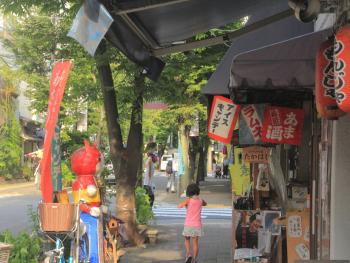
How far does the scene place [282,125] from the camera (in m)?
6.68

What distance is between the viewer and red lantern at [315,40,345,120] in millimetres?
3756

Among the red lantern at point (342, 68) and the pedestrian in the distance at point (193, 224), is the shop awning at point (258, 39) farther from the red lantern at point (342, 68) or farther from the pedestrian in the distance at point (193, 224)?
the red lantern at point (342, 68)

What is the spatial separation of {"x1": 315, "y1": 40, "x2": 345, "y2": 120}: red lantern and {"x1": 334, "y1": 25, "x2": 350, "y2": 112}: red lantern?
42 cm

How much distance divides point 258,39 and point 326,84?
465 cm

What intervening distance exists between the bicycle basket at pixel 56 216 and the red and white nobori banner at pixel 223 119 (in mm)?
2146

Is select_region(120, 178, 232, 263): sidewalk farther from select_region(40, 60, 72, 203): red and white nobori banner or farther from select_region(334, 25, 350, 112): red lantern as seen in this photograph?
select_region(334, 25, 350, 112): red lantern

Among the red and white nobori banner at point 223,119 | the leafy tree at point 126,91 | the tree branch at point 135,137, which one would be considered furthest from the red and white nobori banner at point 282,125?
the tree branch at point 135,137

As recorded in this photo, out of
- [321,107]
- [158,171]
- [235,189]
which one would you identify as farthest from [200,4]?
[158,171]

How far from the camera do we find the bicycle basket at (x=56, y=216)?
640 centimetres

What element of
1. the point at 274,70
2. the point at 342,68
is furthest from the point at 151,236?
the point at 342,68

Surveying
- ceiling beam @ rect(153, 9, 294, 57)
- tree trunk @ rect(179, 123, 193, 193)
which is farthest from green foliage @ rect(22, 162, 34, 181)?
ceiling beam @ rect(153, 9, 294, 57)

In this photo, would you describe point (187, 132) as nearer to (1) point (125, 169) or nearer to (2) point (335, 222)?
(1) point (125, 169)

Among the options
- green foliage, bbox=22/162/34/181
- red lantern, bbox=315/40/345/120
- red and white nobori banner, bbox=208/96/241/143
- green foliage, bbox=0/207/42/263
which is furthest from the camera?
green foliage, bbox=22/162/34/181

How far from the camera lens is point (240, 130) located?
7887mm
